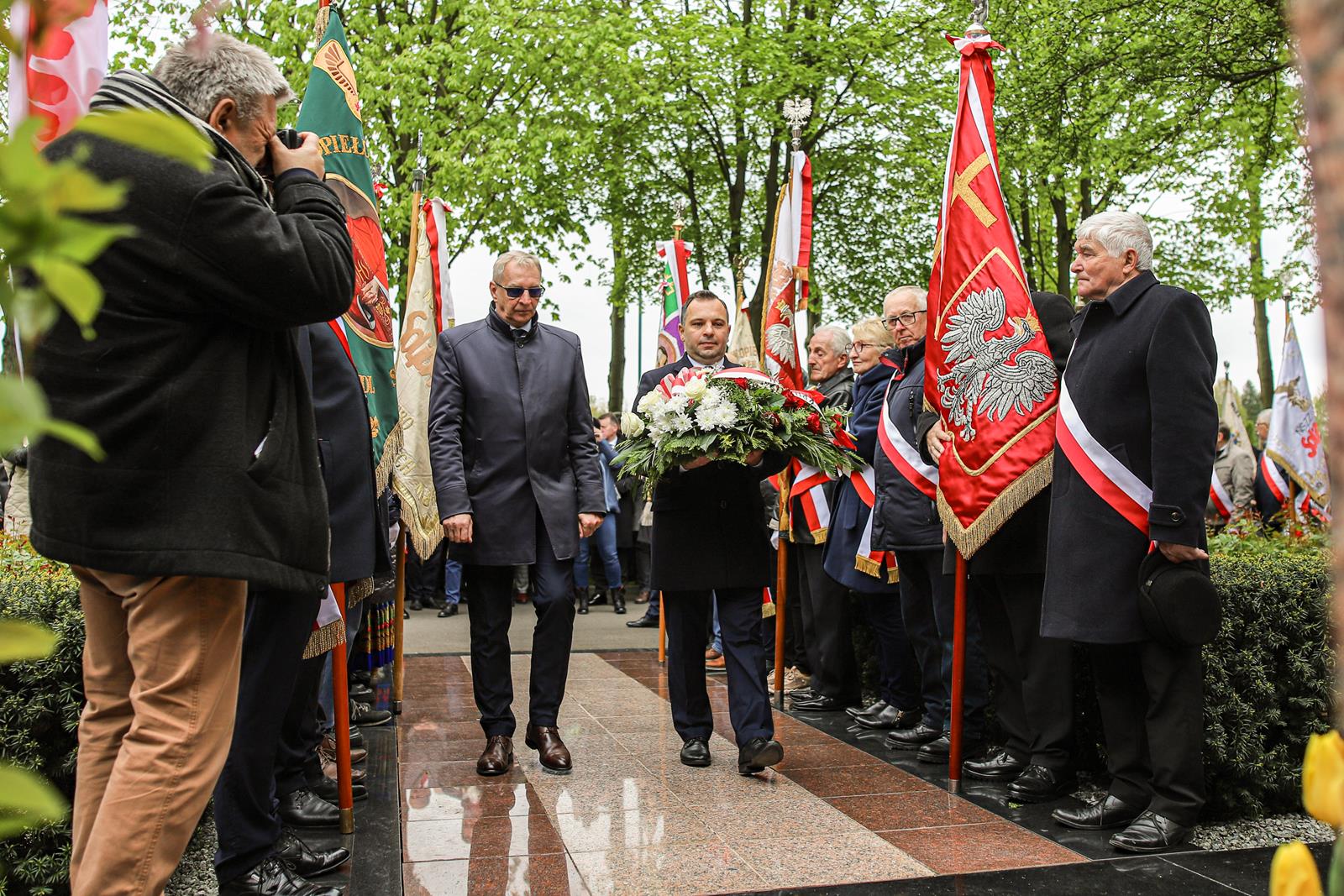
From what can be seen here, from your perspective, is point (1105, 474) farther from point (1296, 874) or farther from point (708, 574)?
point (1296, 874)

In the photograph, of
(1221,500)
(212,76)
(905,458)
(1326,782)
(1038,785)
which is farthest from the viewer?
(1221,500)

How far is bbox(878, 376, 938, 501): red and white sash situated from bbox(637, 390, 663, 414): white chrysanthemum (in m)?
1.36

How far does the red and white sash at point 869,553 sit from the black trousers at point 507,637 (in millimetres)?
1775

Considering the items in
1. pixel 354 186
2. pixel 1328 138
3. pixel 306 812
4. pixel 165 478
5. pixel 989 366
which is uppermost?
pixel 354 186

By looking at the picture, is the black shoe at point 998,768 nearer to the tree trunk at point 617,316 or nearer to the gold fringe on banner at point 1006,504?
the gold fringe on banner at point 1006,504

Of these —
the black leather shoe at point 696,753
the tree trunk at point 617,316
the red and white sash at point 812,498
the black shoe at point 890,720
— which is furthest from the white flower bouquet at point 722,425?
the tree trunk at point 617,316

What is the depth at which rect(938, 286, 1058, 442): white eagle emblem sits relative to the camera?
16.4 feet

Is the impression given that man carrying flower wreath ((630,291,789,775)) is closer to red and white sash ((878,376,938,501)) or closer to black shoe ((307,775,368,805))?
red and white sash ((878,376,938,501))

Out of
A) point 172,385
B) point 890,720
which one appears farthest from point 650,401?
point 172,385

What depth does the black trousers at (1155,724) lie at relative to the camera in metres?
4.21

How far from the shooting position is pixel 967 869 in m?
→ 3.94

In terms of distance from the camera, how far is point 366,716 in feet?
21.0

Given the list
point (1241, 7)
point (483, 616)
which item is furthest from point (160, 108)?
point (1241, 7)

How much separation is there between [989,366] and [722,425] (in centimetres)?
118
